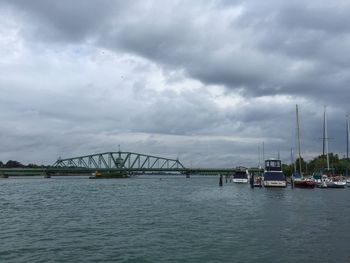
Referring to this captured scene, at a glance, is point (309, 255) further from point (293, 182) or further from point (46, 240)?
point (293, 182)

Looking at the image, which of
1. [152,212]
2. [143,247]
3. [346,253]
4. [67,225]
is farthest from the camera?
[152,212]

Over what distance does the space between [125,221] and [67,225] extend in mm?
5410

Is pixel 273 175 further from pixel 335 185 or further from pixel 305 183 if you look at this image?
pixel 335 185

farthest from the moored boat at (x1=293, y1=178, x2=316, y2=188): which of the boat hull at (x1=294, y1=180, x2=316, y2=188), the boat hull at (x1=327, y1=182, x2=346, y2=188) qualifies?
the boat hull at (x1=327, y1=182, x2=346, y2=188)

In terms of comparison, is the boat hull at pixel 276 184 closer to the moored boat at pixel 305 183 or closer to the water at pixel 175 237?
the moored boat at pixel 305 183

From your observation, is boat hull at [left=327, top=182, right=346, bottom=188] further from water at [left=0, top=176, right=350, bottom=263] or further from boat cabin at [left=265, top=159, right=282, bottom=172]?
water at [left=0, top=176, right=350, bottom=263]

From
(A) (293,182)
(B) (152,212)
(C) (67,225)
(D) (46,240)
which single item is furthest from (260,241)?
(A) (293,182)

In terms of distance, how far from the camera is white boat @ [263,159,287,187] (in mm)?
112375

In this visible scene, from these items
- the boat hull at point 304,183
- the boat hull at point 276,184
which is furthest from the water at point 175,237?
the boat hull at point 276,184

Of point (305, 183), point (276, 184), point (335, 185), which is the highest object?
point (305, 183)

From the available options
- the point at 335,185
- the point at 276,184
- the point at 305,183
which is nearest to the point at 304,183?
the point at 305,183

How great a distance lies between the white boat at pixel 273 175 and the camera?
112 metres

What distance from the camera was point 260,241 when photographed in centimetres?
3075

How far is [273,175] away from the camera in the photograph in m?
114
